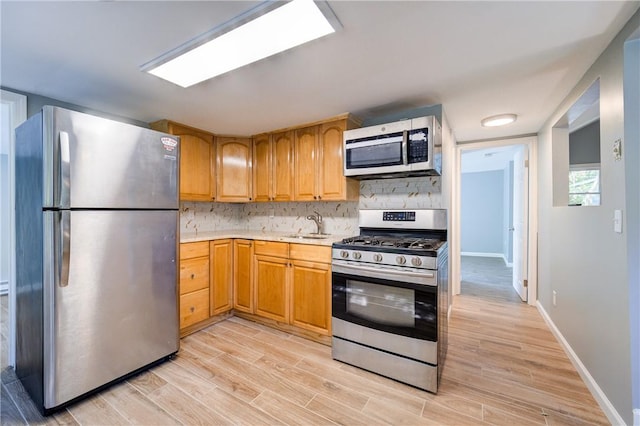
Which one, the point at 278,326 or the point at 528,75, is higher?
the point at 528,75

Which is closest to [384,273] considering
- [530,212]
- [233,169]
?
[233,169]

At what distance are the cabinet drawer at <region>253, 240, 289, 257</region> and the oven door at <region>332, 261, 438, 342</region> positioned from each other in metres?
0.66

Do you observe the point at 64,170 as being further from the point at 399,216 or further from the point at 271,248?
the point at 399,216

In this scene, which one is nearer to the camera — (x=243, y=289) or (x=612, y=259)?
(x=612, y=259)

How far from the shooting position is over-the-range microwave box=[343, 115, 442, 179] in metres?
2.16

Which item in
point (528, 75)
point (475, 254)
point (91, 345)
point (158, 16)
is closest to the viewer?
point (158, 16)

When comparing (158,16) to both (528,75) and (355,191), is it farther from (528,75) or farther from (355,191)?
(528,75)

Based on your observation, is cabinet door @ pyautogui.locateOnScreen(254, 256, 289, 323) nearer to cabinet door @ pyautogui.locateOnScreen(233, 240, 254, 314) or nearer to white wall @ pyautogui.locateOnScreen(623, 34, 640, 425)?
cabinet door @ pyautogui.locateOnScreen(233, 240, 254, 314)

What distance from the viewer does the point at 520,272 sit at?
3.88 metres

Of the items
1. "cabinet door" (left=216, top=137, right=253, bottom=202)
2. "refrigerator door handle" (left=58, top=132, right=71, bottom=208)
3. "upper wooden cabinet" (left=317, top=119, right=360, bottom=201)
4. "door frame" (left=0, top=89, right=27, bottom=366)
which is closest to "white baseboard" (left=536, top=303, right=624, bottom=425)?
"upper wooden cabinet" (left=317, top=119, right=360, bottom=201)

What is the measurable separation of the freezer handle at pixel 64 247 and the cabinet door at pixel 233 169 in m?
1.78

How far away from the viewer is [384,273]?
79.7 inches

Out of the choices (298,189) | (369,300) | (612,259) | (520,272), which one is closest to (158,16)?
(298,189)

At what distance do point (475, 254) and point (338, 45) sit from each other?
301 inches
